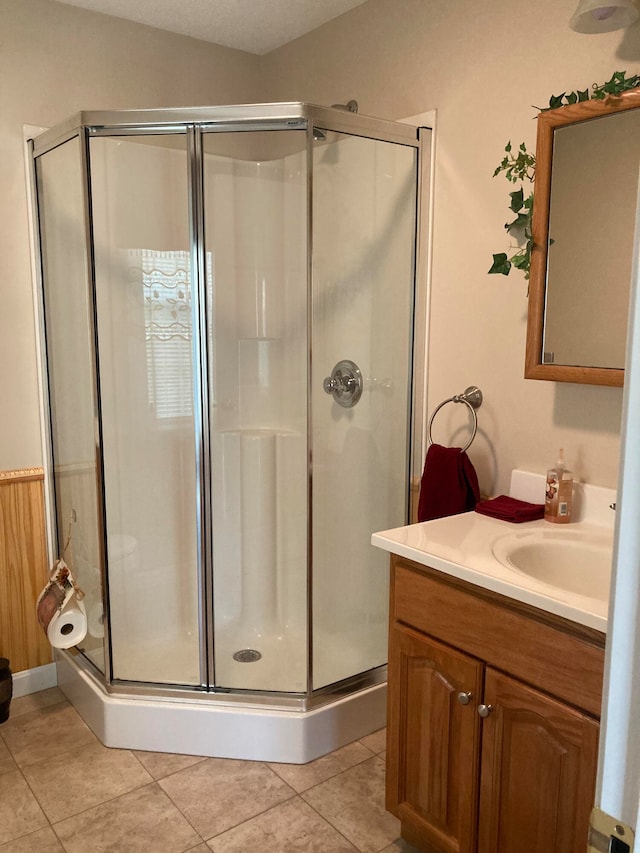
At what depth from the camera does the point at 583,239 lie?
1784 millimetres

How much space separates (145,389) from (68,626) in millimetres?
855

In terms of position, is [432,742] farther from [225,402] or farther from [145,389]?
[145,389]

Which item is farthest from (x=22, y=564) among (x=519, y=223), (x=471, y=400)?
(x=519, y=223)

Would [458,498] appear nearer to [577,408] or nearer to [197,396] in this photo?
[577,408]

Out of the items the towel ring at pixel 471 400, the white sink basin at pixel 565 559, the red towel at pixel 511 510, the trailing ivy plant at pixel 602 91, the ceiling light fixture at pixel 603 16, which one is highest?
the ceiling light fixture at pixel 603 16

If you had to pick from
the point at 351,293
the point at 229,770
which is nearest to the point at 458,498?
the point at 351,293

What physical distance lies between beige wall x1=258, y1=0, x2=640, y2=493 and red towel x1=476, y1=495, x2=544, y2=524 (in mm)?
135

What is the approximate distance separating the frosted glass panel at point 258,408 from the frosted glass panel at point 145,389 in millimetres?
114

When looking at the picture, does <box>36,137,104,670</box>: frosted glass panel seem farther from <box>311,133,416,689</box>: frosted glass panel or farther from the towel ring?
the towel ring

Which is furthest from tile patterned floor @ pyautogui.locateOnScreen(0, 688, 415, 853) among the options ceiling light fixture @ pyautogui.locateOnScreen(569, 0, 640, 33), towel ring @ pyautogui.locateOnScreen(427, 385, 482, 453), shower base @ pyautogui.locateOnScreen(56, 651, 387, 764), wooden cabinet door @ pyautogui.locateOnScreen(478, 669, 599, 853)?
ceiling light fixture @ pyautogui.locateOnScreen(569, 0, 640, 33)

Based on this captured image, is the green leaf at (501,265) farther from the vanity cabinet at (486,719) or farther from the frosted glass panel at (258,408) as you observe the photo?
the vanity cabinet at (486,719)

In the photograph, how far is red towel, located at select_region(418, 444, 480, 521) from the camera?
211 cm

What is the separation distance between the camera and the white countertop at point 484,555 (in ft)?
4.37

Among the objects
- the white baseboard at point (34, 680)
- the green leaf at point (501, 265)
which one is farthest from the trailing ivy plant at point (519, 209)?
the white baseboard at point (34, 680)
